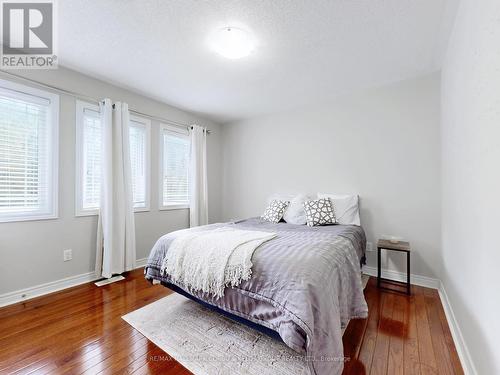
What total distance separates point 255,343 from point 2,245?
2463 mm

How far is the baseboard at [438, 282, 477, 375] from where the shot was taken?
1.35 metres

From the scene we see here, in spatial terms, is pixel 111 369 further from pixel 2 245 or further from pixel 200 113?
pixel 200 113

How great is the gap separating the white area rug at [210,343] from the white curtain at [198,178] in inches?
74.4

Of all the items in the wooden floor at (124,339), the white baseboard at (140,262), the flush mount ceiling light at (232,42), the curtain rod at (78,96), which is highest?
the flush mount ceiling light at (232,42)

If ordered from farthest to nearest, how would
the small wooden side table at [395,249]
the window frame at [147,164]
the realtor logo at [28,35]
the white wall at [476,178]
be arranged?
the window frame at [147,164] → the small wooden side table at [395,249] → the realtor logo at [28,35] → the white wall at [476,178]

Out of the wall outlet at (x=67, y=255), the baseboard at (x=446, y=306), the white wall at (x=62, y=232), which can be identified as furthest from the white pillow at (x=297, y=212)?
the wall outlet at (x=67, y=255)

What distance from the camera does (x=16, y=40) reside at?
2102mm

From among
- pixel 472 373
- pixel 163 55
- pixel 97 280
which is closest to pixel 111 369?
pixel 97 280

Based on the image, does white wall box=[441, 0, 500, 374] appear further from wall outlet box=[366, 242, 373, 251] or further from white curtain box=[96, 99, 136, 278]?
white curtain box=[96, 99, 136, 278]

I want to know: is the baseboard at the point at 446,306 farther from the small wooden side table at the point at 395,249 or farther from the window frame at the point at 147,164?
the window frame at the point at 147,164

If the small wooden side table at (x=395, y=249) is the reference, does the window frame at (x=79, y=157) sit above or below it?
above

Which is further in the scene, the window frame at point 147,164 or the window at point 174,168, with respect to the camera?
the window at point 174,168

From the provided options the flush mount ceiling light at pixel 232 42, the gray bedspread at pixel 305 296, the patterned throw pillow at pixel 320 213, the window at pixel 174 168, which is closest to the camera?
the gray bedspread at pixel 305 296

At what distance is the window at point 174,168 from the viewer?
11.7ft
